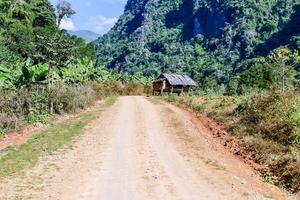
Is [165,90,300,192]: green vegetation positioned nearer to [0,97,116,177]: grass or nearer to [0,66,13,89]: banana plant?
[0,97,116,177]: grass

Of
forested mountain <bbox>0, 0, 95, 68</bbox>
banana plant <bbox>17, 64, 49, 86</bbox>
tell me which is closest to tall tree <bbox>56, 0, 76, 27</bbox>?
forested mountain <bbox>0, 0, 95, 68</bbox>

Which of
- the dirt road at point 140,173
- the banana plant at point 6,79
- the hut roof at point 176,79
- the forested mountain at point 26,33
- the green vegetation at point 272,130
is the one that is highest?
the forested mountain at point 26,33

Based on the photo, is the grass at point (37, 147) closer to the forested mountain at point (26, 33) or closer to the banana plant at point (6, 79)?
the banana plant at point (6, 79)

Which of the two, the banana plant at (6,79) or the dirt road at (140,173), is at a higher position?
the banana plant at (6,79)

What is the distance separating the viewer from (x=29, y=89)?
90.2ft

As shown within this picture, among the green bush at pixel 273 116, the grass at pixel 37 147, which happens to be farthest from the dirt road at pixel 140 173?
the green bush at pixel 273 116

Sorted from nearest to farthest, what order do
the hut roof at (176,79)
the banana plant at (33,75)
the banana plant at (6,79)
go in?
the banana plant at (6,79), the banana plant at (33,75), the hut roof at (176,79)

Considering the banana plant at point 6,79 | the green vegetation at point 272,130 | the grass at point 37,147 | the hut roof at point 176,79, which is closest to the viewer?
the grass at point 37,147

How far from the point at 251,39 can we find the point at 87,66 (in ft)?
430

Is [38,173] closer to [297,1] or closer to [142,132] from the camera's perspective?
[142,132]

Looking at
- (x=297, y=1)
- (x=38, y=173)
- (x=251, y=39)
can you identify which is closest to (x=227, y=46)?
(x=251, y=39)

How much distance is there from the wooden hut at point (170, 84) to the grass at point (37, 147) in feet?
135

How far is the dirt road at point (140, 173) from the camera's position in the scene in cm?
1191

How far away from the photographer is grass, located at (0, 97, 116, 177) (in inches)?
588
